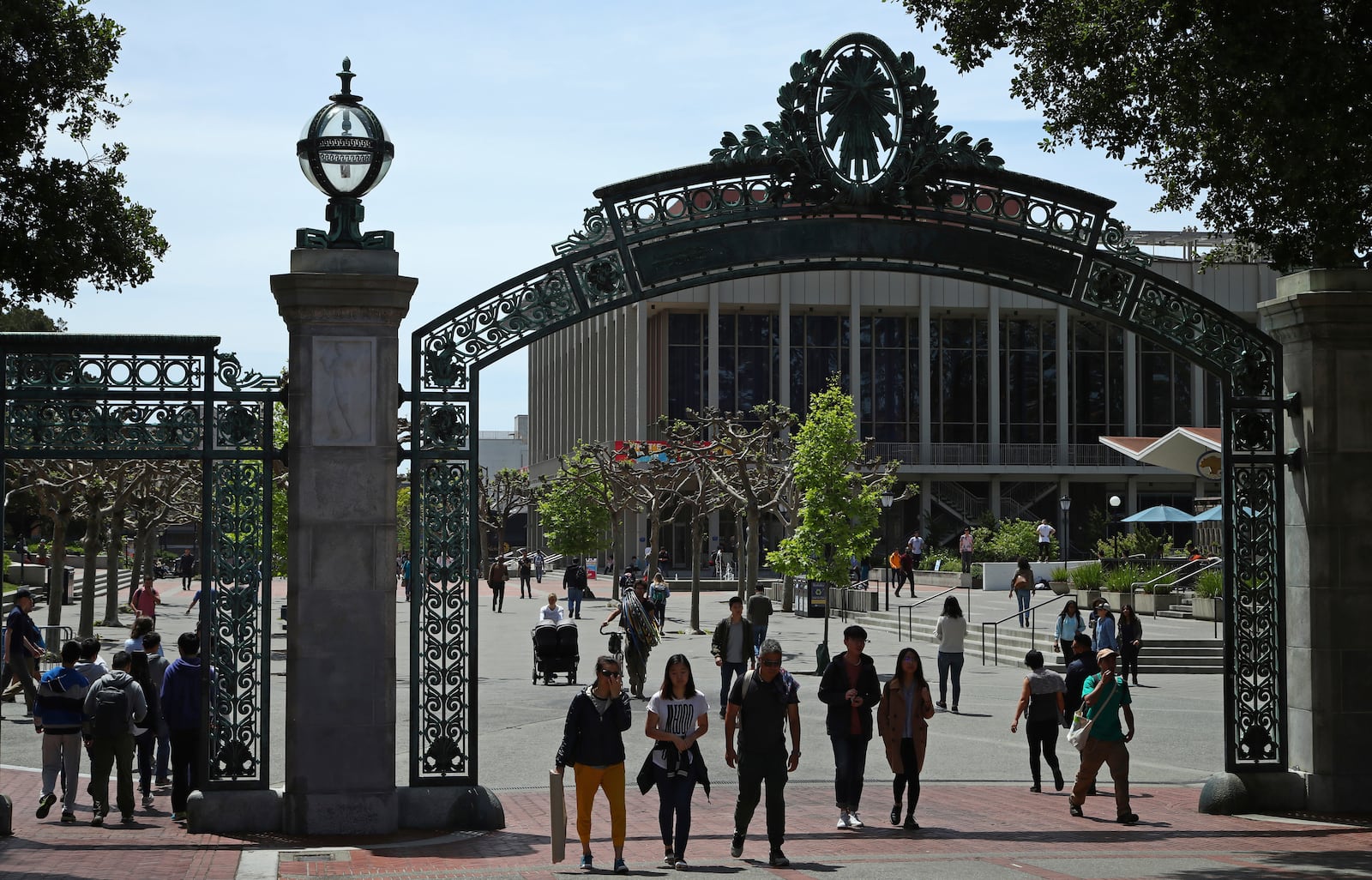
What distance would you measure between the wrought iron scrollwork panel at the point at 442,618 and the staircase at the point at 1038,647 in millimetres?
17441

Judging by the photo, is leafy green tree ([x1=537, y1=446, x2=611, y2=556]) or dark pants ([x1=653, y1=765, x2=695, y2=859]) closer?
dark pants ([x1=653, y1=765, x2=695, y2=859])

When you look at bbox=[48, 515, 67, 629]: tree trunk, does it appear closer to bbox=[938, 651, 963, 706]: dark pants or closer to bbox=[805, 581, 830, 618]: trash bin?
bbox=[938, 651, 963, 706]: dark pants

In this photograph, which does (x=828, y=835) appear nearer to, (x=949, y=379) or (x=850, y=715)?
(x=850, y=715)

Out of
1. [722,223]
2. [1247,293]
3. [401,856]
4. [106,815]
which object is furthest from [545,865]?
[1247,293]

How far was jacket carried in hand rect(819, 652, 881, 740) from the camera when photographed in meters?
12.1

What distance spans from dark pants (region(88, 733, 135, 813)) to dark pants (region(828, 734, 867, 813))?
5725 millimetres

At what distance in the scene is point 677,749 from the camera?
10328mm

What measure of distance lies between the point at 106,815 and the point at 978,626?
2468cm

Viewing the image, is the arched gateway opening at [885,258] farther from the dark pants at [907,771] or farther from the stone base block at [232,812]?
the dark pants at [907,771]

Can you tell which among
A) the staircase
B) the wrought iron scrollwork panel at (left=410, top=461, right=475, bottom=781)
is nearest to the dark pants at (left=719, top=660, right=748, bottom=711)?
the wrought iron scrollwork panel at (left=410, top=461, right=475, bottom=781)

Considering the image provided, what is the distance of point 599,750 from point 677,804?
27.6 inches

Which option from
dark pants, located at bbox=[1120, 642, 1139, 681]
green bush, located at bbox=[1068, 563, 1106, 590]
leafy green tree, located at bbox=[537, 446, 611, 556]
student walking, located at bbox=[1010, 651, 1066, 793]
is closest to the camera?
student walking, located at bbox=[1010, 651, 1066, 793]

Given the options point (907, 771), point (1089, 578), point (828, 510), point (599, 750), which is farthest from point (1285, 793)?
point (1089, 578)

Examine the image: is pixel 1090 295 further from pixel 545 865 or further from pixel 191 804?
pixel 191 804
